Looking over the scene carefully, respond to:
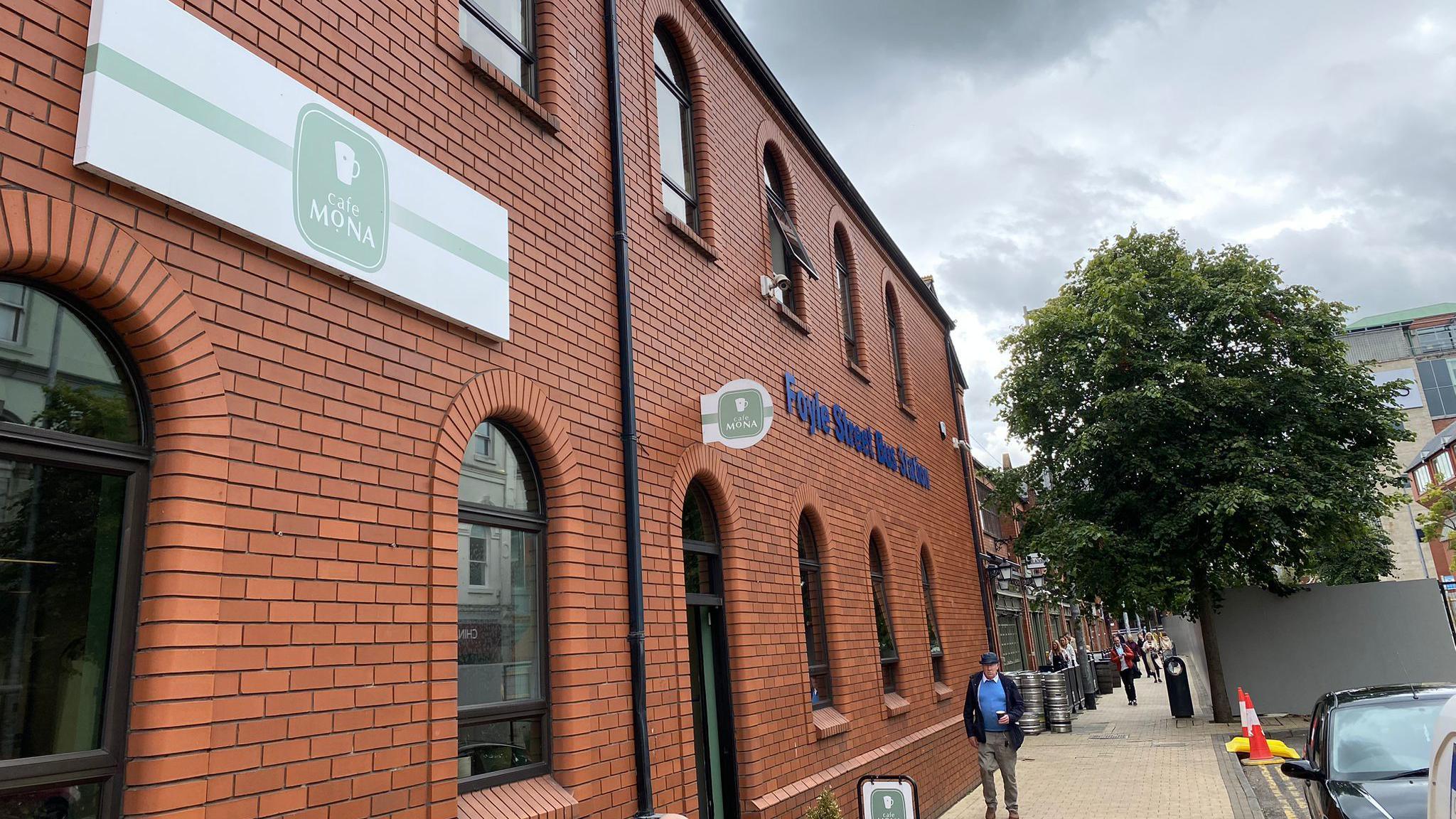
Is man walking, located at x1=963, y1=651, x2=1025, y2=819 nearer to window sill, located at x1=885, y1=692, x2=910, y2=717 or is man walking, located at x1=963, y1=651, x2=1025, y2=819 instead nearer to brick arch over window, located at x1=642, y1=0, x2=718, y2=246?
window sill, located at x1=885, y1=692, x2=910, y2=717

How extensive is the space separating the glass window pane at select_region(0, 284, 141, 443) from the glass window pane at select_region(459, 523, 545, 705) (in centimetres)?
182

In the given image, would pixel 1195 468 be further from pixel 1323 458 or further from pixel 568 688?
pixel 568 688

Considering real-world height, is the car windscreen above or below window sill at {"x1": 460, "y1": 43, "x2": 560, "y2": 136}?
below

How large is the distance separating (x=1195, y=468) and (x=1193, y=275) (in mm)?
4093

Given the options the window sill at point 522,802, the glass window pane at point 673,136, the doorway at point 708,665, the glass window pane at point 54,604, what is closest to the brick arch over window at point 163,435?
the glass window pane at point 54,604

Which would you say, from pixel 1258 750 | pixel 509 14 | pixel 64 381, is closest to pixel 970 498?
pixel 1258 750

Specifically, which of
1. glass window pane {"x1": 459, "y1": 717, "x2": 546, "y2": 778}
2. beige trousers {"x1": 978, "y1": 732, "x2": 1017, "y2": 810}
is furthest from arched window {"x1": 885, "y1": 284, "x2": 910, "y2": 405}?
glass window pane {"x1": 459, "y1": 717, "x2": 546, "y2": 778}

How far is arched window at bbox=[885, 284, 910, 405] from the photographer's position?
1420 centimetres

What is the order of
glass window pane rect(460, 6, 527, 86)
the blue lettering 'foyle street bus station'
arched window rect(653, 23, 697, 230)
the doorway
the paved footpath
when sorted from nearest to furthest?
glass window pane rect(460, 6, 527, 86) → the doorway → arched window rect(653, 23, 697, 230) → the blue lettering 'foyle street bus station' → the paved footpath

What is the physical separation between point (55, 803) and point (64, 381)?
1.36 m

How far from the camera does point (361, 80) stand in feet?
14.4

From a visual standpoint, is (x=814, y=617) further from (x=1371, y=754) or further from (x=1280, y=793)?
(x=1280, y=793)

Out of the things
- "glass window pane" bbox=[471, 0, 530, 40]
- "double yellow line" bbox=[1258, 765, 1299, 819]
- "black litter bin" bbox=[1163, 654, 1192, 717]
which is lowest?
"double yellow line" bbox=[1258, 765, 1299, 819]

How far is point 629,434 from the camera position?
6.00m
